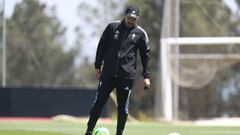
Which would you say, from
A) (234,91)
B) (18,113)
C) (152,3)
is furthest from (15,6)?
(152,3)

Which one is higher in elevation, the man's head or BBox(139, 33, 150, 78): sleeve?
the man's head

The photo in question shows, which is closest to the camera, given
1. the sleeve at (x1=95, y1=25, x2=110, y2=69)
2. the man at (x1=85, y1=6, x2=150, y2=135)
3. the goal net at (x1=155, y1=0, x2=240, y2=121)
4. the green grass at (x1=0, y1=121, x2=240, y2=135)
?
the man at (x1=85, y1=6, x2=150, y2=135)

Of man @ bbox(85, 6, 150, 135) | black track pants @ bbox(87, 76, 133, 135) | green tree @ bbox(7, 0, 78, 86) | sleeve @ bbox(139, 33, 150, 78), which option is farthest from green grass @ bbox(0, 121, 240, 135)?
green tree @ bbox(7, 0, 78, 86)

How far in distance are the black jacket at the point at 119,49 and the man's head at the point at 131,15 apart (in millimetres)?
87

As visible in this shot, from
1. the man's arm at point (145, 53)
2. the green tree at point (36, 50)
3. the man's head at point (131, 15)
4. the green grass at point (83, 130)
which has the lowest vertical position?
the green tree at point (36, 50)

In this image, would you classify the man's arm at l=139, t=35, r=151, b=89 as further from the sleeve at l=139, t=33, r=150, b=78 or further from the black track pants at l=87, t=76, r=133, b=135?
the black track pants at l=87, t=76, r=133, b=135

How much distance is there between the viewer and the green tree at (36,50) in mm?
32688

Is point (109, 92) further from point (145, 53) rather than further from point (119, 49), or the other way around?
point (145, 53)

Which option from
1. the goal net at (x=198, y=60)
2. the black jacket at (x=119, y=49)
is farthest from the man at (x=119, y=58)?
the goal net at (x=198, y=60)

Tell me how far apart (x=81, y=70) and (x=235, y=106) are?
7.28 metres

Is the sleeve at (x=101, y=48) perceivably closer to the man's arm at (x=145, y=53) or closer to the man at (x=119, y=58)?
the man at (x=119, y=58)

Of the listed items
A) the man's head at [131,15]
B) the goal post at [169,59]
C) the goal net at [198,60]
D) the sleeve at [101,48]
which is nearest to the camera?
the man's head at [131,15]

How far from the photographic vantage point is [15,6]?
3269cm

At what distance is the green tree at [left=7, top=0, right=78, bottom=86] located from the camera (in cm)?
3269
